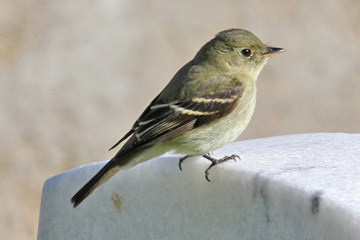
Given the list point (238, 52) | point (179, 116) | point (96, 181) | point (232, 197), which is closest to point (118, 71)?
point (238, 52)

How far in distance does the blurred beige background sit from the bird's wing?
286cm

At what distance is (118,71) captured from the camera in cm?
745

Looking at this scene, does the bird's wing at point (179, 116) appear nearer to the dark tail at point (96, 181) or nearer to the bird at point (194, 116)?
the bird at point (194, 116)

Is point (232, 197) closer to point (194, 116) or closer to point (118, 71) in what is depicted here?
point (194, 116)

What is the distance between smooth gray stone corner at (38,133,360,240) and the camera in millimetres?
2660

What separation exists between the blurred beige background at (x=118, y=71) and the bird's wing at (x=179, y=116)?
113 inches

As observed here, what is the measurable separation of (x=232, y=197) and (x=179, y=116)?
1.21 meters

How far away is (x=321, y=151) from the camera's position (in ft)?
10.9

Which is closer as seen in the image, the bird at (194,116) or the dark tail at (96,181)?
the dark tail at (96,181)

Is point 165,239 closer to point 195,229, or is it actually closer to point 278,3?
point 195,229

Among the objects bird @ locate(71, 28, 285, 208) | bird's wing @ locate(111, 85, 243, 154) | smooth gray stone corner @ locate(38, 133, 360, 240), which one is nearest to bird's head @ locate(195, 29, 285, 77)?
bird @ locate(71, 28, 285, 208)

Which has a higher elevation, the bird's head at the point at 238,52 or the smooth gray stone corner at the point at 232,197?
the bird's head at the point at 238,52

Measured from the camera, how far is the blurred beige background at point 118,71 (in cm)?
703

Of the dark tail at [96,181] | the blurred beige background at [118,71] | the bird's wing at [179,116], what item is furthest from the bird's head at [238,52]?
the blurred beige background at [118,71]
